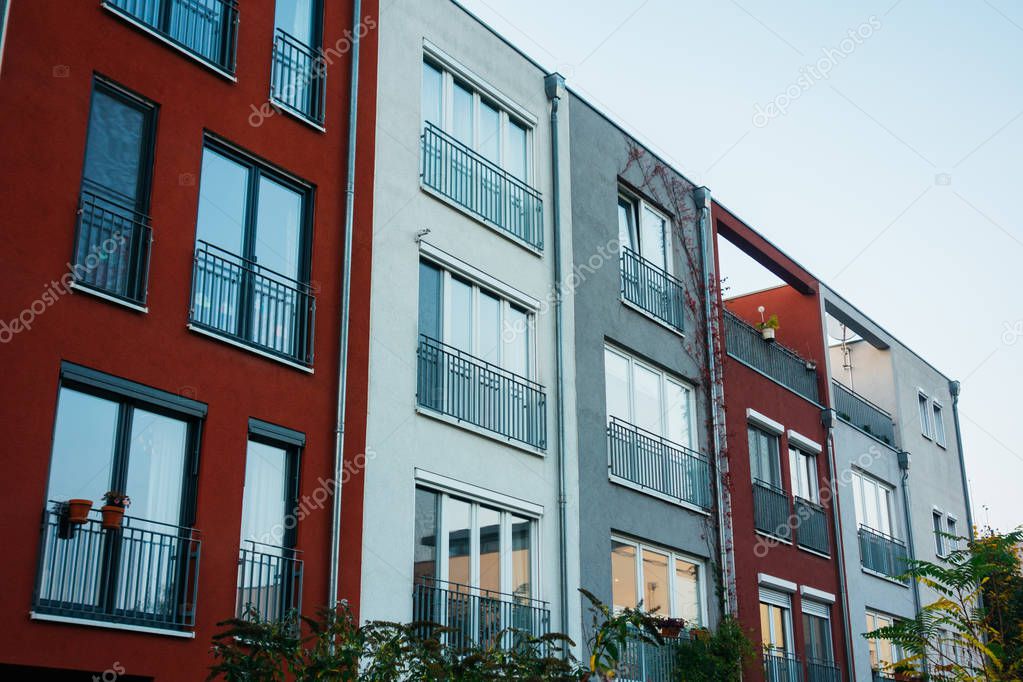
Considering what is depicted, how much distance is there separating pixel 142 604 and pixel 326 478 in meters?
3.14

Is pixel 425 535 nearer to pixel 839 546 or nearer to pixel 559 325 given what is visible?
pixel 559 325

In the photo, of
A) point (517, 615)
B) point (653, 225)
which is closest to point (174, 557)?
point (517, 615)

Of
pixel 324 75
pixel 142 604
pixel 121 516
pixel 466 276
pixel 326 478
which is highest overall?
pixel 324 75

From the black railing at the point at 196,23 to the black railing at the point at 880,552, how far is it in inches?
817

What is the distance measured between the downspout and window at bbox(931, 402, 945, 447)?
2578cm

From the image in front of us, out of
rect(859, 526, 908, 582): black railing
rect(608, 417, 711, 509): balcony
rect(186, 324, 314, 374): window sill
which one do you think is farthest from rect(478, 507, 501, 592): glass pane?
rect(859, 526, 908, 582): black railing

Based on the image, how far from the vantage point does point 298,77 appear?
56.4 feet

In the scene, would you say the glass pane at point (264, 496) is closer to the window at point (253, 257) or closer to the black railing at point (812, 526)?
the window at point (253, 257)

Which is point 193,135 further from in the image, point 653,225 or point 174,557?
point 653,225

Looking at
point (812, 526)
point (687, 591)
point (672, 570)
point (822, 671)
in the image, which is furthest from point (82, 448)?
point (812, 526)

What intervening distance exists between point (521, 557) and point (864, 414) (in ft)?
55.8

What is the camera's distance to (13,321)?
41.6 ft

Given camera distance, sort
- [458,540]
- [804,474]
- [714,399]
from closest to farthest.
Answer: [458,540] → [714,399] → [804,474]

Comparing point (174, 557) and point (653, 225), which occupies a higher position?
point (653, 225)
